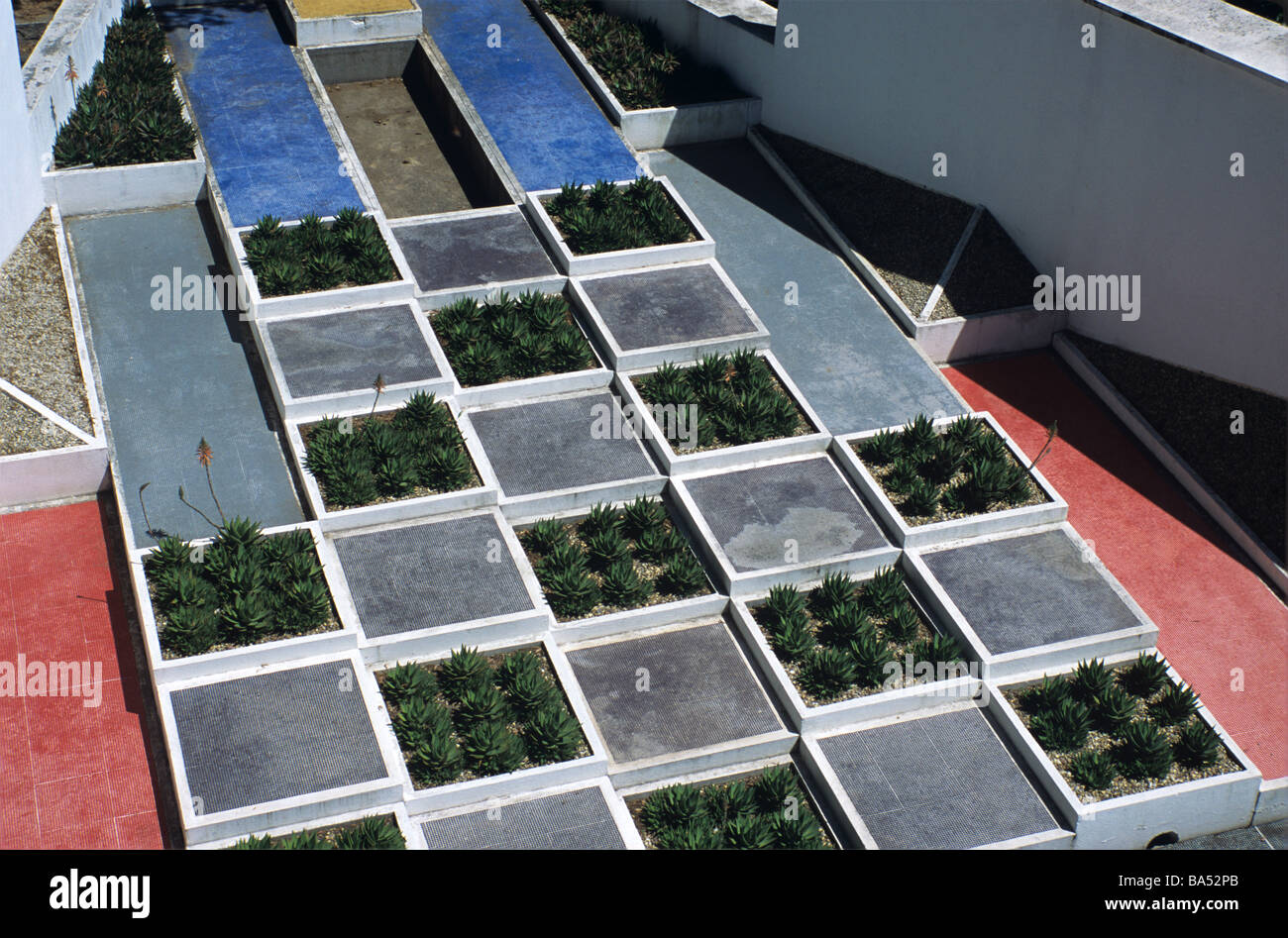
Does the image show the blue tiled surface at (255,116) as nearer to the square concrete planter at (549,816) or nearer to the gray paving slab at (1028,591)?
the square concrete planter at (549,816)

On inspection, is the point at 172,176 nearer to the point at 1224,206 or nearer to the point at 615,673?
the point at 615,673

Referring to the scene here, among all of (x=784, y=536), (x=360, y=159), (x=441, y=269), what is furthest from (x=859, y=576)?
(x=360, y=159)

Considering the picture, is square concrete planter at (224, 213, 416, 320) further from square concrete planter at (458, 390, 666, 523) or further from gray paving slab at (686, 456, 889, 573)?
gray paving slab at (686, 456, 889, 573)

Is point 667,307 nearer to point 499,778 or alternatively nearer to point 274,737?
point 499,778

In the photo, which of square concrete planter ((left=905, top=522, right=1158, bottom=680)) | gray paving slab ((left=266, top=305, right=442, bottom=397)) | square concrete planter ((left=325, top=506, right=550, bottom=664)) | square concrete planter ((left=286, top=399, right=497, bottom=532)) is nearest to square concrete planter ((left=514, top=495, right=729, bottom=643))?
square concrete planter ((left=325, top=506, right=550, bottom=664))

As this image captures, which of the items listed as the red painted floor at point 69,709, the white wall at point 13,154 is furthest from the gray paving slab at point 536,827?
the white wall at point 13,154

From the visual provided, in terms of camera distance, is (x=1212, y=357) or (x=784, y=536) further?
(x=1212, y=357)
